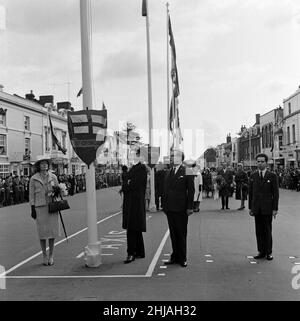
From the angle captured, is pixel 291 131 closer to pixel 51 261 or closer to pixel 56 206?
pixel 56 206

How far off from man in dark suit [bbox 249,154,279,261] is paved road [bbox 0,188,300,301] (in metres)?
0.33

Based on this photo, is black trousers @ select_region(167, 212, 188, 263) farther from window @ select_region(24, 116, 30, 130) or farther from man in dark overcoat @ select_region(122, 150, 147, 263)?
window @ select_region(24, 116, 30, 130)

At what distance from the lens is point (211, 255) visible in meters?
8.89

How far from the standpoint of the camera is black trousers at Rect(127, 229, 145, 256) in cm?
855

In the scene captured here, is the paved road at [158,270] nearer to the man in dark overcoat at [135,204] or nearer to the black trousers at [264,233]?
the black trousers at [264,233]

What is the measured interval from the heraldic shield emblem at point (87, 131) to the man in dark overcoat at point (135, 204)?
2.97 ft

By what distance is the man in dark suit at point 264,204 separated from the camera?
8547 mm

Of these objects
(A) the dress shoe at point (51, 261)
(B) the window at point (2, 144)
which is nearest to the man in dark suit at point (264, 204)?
(A) the dress shoe at point (51, 261)

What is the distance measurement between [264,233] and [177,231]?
5.45 ft

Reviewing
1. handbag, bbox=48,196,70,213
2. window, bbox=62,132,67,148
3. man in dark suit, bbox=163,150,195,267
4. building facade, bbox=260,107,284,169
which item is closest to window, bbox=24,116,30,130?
window, bbox=62,132,67,148

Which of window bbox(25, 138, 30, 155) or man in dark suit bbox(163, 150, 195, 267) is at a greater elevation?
window bbox(25, 138, 30, 155)

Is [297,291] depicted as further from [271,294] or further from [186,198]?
[186,198]

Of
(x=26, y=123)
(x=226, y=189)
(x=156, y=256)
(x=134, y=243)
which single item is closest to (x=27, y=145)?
(x=26, y=123)
